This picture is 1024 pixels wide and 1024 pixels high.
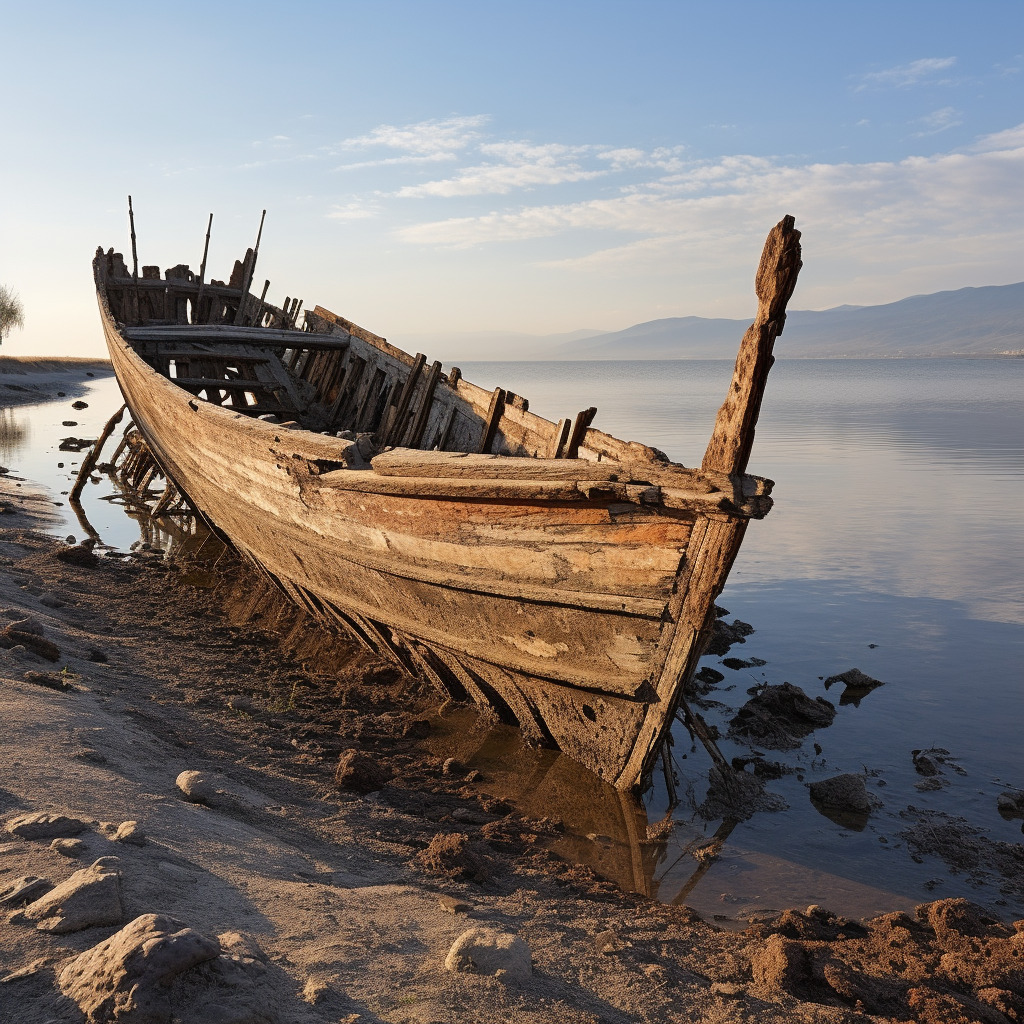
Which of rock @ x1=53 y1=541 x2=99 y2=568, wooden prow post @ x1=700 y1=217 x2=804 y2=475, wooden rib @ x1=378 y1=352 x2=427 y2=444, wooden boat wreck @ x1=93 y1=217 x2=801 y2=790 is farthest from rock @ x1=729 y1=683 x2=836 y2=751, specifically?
rock @ x1=53 y1=541 x2=99 y2=568

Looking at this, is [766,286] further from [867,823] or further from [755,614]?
[755,614]

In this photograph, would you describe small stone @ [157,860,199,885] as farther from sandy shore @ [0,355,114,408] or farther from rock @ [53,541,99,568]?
sandy shore @ [0,355,114,408]

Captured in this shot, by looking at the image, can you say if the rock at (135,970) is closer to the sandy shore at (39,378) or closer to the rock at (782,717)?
the rock at (782,717)

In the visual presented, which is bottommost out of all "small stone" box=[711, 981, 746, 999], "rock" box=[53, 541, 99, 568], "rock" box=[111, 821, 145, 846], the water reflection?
the water reflection

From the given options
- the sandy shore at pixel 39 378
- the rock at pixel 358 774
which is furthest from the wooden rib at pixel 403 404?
the sandy shore at pixel 39 378

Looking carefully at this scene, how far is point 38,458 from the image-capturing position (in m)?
20.2

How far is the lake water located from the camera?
4.27 metres

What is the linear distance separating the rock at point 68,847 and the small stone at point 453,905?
4.39 ft

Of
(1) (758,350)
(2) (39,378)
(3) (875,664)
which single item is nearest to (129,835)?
(1) (758,350)

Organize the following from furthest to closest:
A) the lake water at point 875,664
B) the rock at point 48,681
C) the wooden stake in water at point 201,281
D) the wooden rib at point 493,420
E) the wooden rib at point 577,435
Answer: the wooden stake in water at point 201,281
the wooden rib at point 493,420
the wooden rib at point 577,435
the rock at point 48,681
the lake water at point 875,664

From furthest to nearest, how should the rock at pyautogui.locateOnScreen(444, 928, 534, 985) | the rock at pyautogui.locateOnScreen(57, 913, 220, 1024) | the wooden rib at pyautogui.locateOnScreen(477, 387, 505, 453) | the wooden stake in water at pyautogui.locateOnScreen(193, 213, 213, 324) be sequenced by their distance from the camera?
the wooden stake in water at pyautogui.locateOnScreen(193, 213, 213, 324) → the wooden rib at pyautogui.locateOnScreen(477, 387, 505, 453) → the rock at pyautogui.locateOnScreen(444, 928, 534, 985) → the rock at pyautogui.locateOnScreen(57, 913, 220, 1024)

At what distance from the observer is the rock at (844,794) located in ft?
16.2

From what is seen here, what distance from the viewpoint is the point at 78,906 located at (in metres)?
2.33

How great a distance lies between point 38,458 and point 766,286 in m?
20.7
